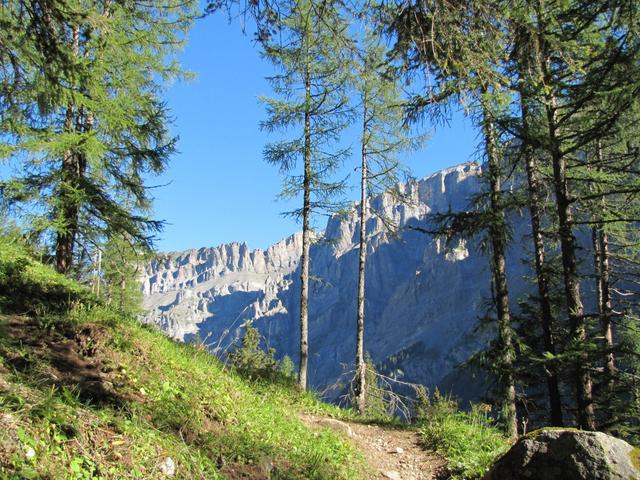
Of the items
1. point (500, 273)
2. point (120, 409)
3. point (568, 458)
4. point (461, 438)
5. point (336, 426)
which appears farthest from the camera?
point (500, 273)

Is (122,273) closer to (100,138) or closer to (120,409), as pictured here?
(100,138)

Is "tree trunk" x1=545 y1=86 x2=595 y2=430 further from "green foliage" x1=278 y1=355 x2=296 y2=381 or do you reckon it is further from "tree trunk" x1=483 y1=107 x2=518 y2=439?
"green foliage" x1=278 y1=355 x2=296 y2=381

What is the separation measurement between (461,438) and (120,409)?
5.25 metres

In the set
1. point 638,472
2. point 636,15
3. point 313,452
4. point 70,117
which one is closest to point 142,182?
point 70,117

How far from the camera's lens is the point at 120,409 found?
4.09 metres

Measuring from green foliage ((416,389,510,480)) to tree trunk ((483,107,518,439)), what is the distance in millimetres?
1454

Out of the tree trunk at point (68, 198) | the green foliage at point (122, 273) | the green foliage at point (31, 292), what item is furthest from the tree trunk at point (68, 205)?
the green foliage at point (31, 292)

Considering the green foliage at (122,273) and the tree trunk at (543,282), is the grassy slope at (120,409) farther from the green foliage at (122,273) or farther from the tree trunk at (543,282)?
the tree trunk at (543,282)

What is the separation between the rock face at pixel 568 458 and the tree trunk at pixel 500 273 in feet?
15.3

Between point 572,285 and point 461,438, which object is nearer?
point 461,438

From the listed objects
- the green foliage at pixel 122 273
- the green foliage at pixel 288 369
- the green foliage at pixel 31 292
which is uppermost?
the green foliage at pixel 122 273

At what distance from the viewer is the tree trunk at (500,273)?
31.1ft

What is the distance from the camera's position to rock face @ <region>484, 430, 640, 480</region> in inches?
164

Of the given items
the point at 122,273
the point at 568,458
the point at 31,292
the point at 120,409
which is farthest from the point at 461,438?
the point at 122,273
